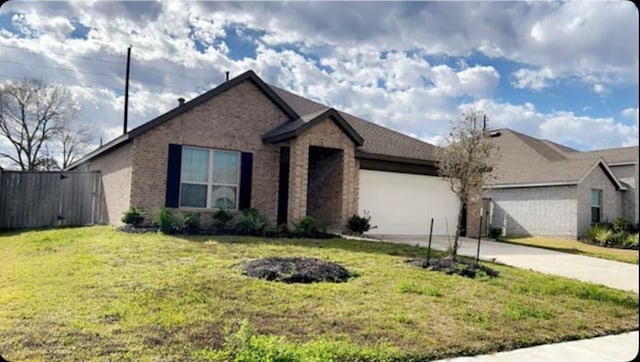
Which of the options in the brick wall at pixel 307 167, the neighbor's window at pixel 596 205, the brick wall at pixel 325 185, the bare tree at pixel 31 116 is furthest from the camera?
the neighbor's window at pixel 596 205

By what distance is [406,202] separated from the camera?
51.5ft

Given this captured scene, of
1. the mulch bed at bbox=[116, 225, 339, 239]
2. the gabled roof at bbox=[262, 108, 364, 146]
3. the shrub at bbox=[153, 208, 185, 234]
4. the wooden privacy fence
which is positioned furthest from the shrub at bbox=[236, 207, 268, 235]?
the wooden privacy fence

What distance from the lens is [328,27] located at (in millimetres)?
5180

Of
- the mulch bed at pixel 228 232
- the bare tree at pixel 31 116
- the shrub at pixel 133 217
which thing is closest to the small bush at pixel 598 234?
the mulch bed at pixel 228 232

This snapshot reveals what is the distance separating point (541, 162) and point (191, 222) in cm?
1756

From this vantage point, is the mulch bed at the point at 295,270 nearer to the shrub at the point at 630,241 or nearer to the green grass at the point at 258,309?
the green grass at the point at 258,309

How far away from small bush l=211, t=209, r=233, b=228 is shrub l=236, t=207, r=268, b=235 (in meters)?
0.31

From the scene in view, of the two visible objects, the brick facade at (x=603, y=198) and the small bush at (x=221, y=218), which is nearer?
the small bush at (x=221, y=218)

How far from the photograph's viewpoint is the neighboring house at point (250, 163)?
12000 millimetres

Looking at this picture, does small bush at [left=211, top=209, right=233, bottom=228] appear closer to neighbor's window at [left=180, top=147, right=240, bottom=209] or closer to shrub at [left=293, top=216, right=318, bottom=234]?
neighbor's window at [left=180, top=147, right=240, bottom=209]

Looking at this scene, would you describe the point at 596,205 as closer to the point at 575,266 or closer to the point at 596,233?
the point at 596,233

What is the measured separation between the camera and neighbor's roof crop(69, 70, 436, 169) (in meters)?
12.2

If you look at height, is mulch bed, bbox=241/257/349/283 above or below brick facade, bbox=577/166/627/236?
below

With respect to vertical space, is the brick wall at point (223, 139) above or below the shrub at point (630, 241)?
above
